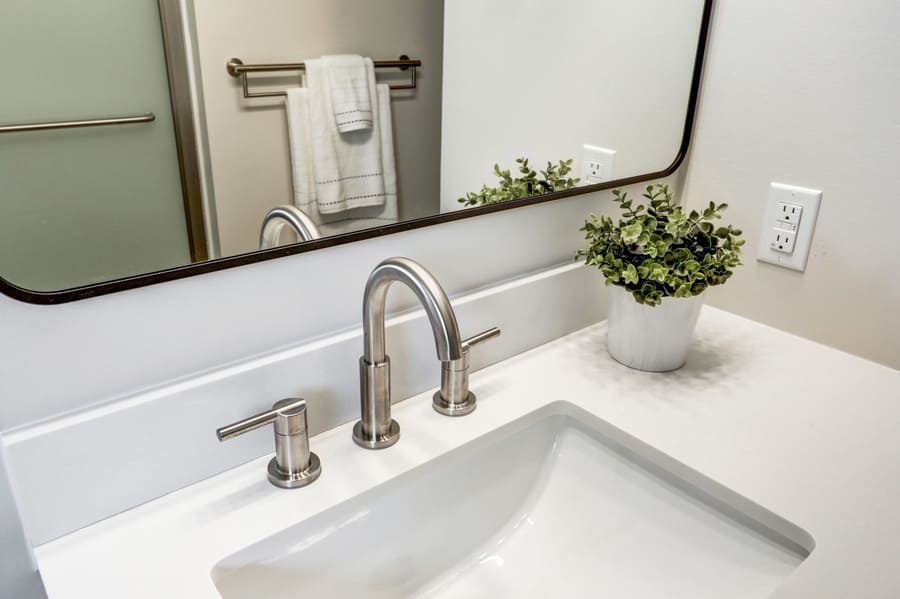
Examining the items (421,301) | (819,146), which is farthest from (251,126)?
(819,146)

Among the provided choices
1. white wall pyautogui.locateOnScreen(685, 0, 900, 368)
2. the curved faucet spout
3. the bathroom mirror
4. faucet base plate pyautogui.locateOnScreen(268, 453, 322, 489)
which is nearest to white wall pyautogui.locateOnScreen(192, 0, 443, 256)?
the bathroom mirror

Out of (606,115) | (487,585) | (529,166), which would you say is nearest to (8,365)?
(487,585)

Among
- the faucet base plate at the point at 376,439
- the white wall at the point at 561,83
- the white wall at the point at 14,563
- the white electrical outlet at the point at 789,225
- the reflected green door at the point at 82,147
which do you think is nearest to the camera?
the reflected green door at the point at 82,147

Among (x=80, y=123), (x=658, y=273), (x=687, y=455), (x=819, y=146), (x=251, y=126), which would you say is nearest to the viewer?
(x=80, y=123)

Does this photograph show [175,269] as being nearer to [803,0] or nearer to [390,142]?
[390,142]

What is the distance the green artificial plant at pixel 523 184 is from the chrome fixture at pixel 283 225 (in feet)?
0.79

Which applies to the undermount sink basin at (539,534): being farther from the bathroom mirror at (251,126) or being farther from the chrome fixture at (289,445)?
the bathroom mirror at (251,126)

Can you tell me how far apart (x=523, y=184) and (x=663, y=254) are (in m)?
0.24

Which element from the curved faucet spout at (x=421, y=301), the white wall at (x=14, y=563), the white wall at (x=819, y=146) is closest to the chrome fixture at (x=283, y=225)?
the curved faucet spout at (x=421, y=301)

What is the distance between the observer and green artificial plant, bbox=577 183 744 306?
96cm

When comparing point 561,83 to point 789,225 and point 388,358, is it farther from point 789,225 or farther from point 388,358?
point 388,358

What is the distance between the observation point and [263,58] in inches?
27.8

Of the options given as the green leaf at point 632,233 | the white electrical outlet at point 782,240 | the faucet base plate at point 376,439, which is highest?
the green leaf at point 632,233

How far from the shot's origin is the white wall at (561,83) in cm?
93
